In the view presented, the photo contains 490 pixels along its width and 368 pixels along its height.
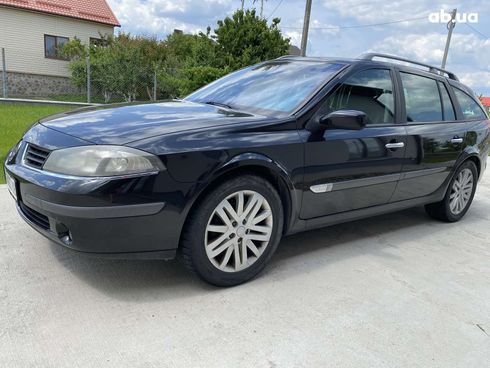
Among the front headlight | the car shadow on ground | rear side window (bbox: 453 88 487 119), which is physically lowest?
the car shadow on ground

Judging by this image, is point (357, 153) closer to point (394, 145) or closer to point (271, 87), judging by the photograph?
point (394, 145)

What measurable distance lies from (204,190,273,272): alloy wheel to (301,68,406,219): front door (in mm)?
408

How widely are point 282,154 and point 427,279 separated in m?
1.49

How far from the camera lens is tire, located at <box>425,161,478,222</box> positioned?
4.82m

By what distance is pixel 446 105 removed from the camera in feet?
15.3

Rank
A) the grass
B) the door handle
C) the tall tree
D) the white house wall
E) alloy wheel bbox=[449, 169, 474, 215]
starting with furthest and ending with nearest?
the white house wall
the tall tree
the grass
alloy wheel bbox=[449, 169, 474, 215]
the door handle

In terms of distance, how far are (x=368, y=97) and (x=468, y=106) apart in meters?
1.88

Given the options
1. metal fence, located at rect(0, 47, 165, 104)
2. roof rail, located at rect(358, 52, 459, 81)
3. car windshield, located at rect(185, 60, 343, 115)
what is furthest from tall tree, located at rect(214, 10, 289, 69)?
car windshield, located at rect(185, 60, 343, 115)

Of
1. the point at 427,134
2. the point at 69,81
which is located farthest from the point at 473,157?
the point at 69,81

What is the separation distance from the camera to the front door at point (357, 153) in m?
3.32

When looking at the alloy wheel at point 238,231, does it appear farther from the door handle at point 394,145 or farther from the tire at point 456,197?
the tire at point 456,197

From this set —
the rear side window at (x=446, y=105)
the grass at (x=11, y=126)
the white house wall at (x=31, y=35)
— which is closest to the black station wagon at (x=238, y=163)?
the rear side window at (x=446, y=105)

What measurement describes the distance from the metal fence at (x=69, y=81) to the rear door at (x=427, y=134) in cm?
1636

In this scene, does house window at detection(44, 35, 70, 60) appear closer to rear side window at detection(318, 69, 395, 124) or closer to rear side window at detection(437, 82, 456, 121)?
rear side window at detection(437, 82, 456, 121)
